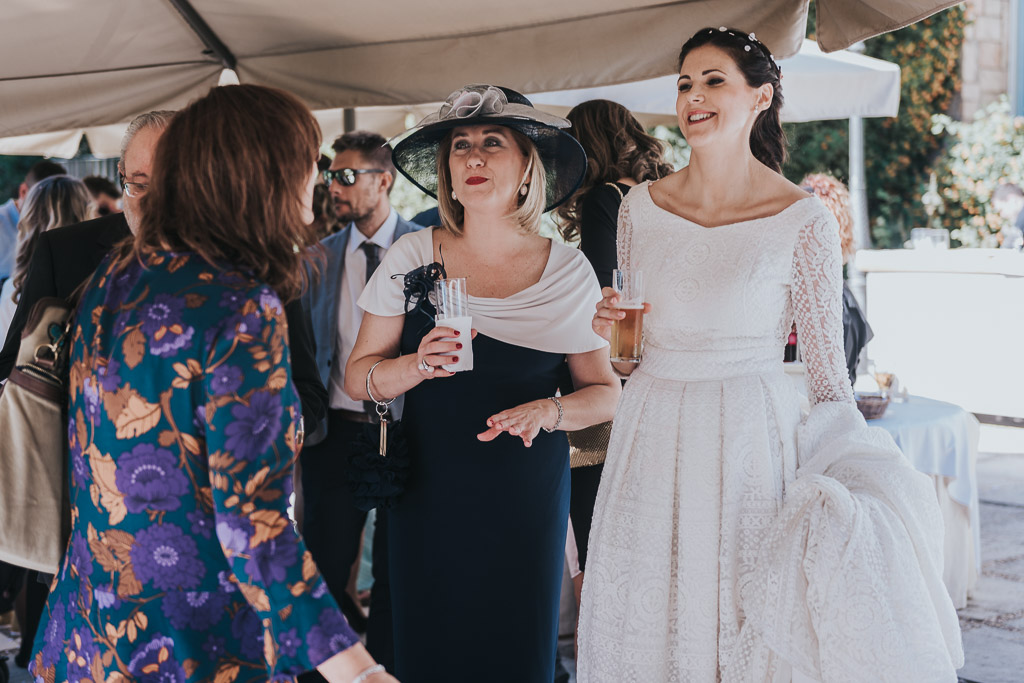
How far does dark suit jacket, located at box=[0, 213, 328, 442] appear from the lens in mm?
2695

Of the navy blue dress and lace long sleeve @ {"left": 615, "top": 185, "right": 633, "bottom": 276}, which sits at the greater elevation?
lace long sleeve @ {"left": 615, "top": 185, "right": 633, "bottom": 276}

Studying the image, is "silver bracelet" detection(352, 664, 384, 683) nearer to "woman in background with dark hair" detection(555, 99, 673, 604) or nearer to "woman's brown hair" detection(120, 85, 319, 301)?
"woman's brown hair" detection(120, 85, 319, 301)

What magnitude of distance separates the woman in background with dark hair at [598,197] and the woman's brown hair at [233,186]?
1.89 m

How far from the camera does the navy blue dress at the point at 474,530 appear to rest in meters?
2.62

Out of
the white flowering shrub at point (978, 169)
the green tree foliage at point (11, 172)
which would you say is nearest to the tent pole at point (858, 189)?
the white flowering shrub at point (978, 169)

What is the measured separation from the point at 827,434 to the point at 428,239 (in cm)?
120

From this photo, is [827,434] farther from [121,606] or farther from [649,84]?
[649,84]

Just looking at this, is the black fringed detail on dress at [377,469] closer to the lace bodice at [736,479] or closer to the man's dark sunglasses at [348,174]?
the lace bodice at [736,479]

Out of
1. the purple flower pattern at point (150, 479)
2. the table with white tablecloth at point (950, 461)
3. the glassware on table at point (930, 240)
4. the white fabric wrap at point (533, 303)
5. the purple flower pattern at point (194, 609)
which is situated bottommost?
the table with white tablecloth at point (950, 461)

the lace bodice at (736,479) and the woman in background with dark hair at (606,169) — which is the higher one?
the woman in background with dark hair at (606,169)

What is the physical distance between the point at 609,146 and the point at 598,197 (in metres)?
0.25

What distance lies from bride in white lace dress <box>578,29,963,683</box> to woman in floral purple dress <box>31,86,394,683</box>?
1.04 meters

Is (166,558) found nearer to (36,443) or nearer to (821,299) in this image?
(36,443)

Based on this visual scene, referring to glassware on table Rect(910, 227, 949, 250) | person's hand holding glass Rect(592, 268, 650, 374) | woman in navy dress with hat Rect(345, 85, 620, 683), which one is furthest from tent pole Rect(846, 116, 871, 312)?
person's hand holding glass Rect(592, 268, 650, 374)
